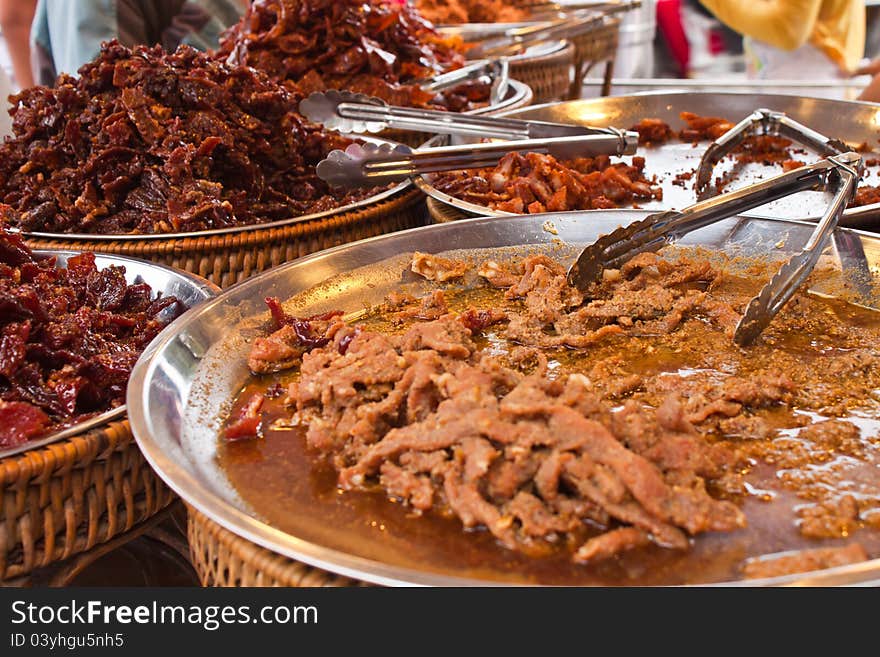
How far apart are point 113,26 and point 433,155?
301 cm

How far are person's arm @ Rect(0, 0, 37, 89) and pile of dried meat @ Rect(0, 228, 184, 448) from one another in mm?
3954

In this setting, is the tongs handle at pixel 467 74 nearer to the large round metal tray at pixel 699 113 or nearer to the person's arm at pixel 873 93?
the large round metal tray at pixel 699 113

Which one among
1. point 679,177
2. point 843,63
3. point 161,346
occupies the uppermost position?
point 161,346

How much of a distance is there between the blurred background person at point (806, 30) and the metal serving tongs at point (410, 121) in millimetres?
3537

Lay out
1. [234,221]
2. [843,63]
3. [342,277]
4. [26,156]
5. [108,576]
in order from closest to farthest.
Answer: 1. [108,576]
2. [342,277]
3. [234,221]
4. [26,156]
5. [843,63]

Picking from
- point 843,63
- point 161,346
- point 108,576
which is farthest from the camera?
point 843,63

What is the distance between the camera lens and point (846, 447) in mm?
1260

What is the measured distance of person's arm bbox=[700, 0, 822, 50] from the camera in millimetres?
5559

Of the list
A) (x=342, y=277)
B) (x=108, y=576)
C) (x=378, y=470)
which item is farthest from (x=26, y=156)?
(x=378, y=470)

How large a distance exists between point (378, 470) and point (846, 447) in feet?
2.16

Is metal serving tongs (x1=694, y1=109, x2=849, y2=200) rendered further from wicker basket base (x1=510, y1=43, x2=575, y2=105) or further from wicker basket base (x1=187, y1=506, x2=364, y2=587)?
wicker basket base (x1=187, y1=506, x2=364, y2=587)

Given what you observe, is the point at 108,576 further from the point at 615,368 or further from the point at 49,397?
the point at 615,368

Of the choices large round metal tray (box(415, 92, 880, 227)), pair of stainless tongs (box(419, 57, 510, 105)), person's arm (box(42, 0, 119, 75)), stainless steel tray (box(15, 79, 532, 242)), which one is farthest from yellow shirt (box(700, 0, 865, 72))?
stainless steel tray (box(15, 79, 532, 242))

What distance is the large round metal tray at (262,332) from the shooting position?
0.99m
